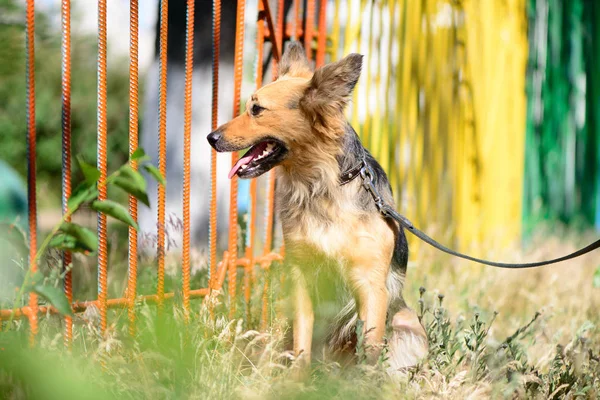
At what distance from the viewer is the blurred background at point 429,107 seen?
16.8ft

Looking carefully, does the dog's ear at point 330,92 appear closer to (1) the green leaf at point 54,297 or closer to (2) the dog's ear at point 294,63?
(2) the dog's ear at point 294,63

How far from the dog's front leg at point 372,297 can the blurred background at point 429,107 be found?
4.81 ft

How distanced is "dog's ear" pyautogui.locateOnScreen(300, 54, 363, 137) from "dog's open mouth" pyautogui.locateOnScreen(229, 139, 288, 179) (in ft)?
0.69

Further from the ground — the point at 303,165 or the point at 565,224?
the point at 303,165

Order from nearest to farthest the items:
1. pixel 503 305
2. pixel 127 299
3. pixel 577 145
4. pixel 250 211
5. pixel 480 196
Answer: pixel 127 299, pixel 250 211, pixel 503 305, pixel 480 196, pixel 577 145

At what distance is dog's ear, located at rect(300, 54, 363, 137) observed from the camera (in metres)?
2.75

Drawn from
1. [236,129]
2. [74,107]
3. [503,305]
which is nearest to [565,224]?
[503,305]

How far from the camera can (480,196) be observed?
692 centimetres

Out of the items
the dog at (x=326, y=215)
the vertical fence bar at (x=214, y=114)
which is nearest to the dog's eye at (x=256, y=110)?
the dog at (x=326, y=215)

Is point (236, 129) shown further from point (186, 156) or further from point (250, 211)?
point (250, 211)

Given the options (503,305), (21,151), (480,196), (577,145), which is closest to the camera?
(503,305)

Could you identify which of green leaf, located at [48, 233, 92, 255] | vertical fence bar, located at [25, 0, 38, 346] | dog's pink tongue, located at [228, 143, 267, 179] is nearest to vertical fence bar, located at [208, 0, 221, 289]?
dog's pink tongue, located at [228, 143, 267, 179]

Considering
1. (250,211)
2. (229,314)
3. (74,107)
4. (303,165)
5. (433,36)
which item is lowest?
(229,314)

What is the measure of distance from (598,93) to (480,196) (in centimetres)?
370
